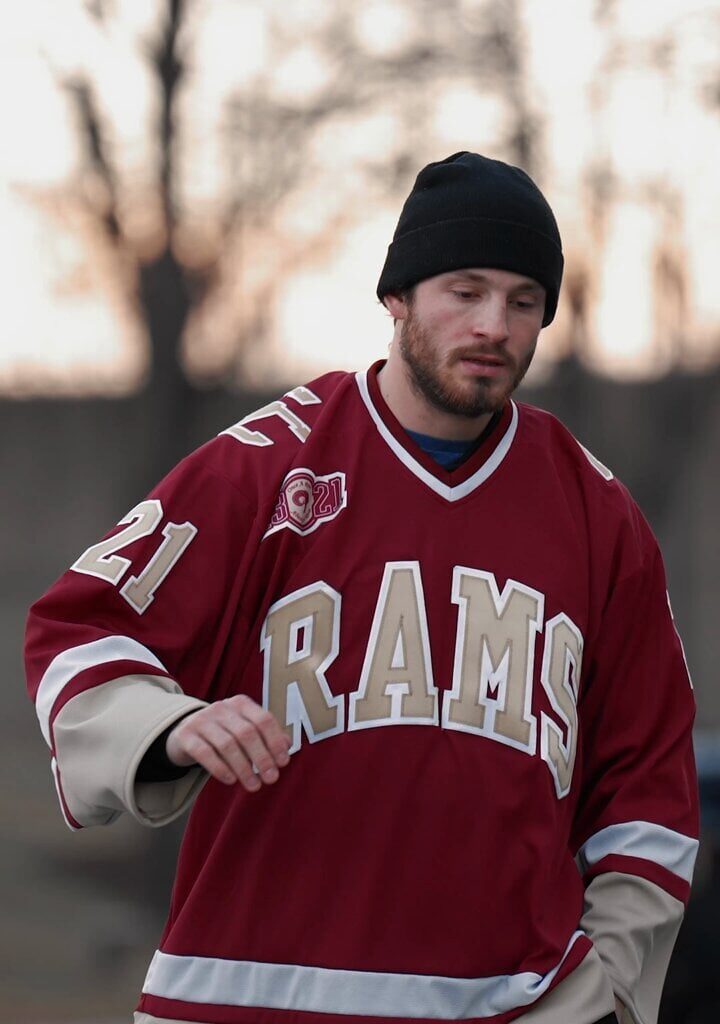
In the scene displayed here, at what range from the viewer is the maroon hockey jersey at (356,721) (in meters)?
3.16

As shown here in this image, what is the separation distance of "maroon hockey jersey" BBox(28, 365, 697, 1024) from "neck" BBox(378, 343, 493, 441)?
39mm

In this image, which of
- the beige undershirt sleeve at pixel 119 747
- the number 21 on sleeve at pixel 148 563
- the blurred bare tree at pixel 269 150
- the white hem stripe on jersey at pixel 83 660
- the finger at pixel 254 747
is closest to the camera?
the finger at pixel 254 747

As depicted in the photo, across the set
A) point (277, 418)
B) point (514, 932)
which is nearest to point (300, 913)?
Answer: point (514, 932)

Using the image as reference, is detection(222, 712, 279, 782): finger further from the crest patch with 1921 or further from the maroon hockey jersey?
the crest patch with 1921

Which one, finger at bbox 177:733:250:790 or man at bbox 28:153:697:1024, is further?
man at bbox 28:153:697:1024

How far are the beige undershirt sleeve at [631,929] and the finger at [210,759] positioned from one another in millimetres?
948

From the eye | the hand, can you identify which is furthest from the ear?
the hand

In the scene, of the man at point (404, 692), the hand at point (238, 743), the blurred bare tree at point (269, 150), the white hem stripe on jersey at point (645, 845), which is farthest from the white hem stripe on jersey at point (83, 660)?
the blurred bare tree at point (269, 150)

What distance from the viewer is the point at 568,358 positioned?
9898mm

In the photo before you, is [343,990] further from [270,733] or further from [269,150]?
[269,150]

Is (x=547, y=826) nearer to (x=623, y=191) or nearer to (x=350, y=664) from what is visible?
(x=350, y=664)

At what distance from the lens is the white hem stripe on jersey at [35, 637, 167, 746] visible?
3.12 metres

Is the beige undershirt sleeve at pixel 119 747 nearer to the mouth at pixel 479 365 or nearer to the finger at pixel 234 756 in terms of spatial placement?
the finger at pixel 234 756

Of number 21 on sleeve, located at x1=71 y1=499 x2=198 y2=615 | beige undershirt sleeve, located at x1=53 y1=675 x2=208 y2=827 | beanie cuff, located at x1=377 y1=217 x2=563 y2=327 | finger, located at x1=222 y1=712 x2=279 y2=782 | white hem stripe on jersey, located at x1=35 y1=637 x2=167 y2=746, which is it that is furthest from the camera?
beanie cuff, located at x1=377 y1=217 x2=563 y2=327
